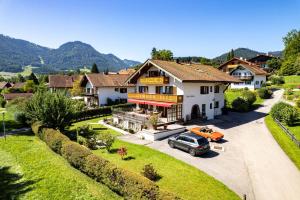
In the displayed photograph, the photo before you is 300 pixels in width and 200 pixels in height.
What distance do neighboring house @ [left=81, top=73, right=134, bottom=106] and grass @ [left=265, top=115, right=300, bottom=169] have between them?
107 feet

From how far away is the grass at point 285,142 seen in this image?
64.6 feet

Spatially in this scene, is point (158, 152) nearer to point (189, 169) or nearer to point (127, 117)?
point (189, 169)

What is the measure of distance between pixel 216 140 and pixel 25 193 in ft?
60.2

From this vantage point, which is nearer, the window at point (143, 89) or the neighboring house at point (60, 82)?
the window at point (143, 89)

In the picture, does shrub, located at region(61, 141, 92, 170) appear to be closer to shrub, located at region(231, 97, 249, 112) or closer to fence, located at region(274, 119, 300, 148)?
fence, located at region(274, 119, 300, 148)

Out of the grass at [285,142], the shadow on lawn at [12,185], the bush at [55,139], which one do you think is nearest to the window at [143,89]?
the bush at [55,139]

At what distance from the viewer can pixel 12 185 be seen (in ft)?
50.2

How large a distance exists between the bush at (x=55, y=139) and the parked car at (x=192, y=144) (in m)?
10.5

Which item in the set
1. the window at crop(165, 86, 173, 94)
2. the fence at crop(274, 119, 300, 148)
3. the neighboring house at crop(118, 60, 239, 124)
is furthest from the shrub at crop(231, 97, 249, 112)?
the window at crop(165, 86, 173, 94)

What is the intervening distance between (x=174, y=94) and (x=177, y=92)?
2.06 ft

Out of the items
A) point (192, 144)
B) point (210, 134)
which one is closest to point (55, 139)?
point (192, 144)

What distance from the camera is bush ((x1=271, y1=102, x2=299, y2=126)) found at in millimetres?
29281

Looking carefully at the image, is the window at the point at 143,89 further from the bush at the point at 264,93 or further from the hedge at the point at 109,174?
the bush at the point at 264,93

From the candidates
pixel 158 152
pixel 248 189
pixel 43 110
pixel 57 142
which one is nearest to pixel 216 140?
pixel 158 152
